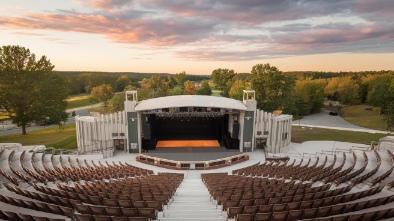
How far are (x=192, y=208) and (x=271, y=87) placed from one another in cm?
3767

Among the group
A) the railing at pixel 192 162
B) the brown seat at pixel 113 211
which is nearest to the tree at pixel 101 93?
the railing at pixel 192 162

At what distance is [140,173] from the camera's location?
59.7ft

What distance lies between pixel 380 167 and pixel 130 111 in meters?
21.7

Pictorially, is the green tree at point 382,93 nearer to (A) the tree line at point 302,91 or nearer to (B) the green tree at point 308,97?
(A) the tree line at point 302,91

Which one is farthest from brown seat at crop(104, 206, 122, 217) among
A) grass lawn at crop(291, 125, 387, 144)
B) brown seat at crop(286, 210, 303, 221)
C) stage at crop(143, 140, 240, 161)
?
grass lawn at crop(291, 125, 387, 144)

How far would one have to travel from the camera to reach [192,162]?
21594 millimetres

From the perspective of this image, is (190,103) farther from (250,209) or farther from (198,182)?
(250,209)

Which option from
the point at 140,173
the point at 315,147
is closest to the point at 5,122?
the point at 140,173

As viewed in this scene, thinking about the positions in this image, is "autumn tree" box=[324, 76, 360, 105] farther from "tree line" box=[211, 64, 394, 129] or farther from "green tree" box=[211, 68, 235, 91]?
"green tree" box=[211, 68, 235, 91]

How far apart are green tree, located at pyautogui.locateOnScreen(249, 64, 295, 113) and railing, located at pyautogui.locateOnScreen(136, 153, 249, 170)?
22.2 m

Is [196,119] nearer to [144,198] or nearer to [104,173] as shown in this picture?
[104,173]

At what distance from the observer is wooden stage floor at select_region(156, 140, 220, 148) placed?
2728cm

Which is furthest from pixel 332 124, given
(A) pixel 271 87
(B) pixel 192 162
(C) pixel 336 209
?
(C) pixel 336 209

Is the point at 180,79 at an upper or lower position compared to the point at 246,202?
upper
